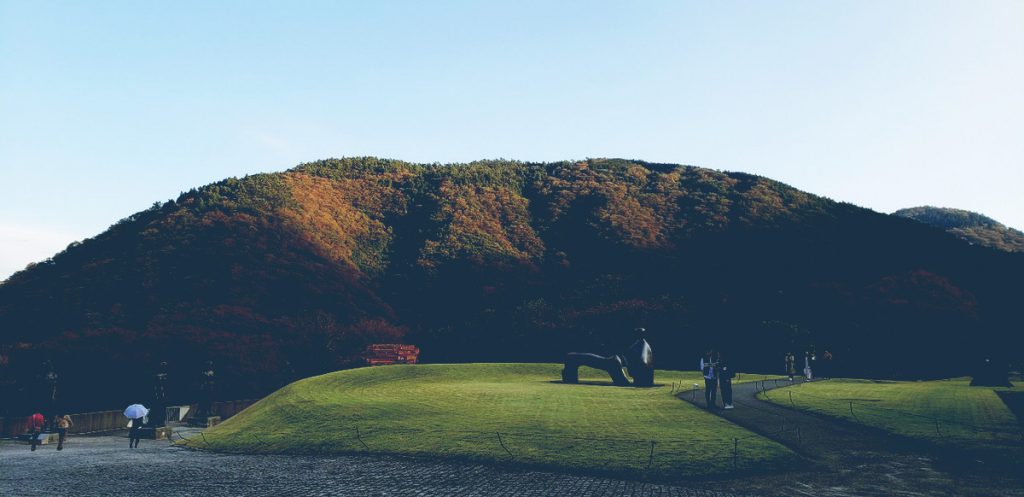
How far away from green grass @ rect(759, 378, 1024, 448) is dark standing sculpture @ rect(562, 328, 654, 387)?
5.96 metres

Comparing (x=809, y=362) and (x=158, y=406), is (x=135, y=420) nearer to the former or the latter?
(x=158, y=406)

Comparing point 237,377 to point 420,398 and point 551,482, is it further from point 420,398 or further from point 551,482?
point 551,482

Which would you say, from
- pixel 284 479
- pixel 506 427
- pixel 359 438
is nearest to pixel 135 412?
pixel 359 438

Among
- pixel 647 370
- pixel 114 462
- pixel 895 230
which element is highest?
pixel 895 230

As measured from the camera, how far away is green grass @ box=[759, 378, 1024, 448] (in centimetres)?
1953

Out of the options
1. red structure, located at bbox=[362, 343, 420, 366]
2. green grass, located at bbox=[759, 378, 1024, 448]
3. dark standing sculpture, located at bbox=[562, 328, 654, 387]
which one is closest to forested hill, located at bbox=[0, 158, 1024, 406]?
red structure, located at bbox=[362, 343, 420, 366]

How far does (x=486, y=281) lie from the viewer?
7731 centimetres

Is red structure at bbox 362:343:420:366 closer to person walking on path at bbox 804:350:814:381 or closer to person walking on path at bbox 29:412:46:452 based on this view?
person walking on path at bbox 29:412:46:452

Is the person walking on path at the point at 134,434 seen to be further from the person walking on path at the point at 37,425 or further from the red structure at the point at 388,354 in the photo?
the red structure at the point at 388,354

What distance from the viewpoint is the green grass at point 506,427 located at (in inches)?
701

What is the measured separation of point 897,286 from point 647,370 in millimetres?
38595

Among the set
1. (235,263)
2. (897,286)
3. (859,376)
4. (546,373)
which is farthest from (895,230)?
(235,263)

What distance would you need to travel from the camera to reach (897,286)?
201 ft

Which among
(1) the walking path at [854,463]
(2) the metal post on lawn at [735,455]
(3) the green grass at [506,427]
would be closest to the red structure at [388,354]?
(3) the green grass at [506,427]
